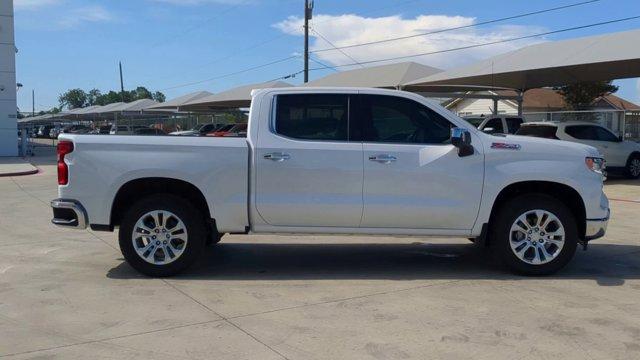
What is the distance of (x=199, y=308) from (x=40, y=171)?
63.2 feet

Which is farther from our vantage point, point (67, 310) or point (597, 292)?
point (597, 292)

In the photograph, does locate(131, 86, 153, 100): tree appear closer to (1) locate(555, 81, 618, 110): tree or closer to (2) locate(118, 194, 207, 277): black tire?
(1) locate(555, 81, 618, 110): tree

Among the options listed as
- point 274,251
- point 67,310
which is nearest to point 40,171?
point 274,251

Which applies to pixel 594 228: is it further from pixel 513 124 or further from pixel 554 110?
pixel 554 110

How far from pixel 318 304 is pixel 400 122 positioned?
218cm

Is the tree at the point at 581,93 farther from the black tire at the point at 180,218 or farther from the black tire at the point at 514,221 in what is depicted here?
the black tire at the point at 180,218

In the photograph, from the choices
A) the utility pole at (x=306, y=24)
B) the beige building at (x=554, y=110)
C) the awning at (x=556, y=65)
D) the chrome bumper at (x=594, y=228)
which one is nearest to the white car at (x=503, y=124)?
the awning at (x=556, y=65)

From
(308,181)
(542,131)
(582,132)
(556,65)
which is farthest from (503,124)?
(308,181)

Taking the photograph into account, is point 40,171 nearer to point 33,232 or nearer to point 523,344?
point 33,232

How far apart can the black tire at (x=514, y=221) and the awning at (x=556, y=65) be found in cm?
1109

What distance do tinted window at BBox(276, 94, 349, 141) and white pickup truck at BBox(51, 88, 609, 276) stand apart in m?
0.01

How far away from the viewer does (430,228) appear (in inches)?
259

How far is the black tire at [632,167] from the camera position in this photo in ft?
59.4

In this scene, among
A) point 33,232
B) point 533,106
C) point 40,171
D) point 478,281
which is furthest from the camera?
point 533,106
